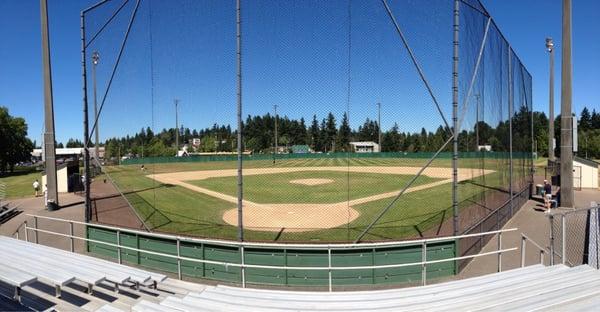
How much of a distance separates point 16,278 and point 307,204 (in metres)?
11.3

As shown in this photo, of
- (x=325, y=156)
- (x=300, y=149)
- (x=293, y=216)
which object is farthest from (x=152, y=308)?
(x=293, y=216)

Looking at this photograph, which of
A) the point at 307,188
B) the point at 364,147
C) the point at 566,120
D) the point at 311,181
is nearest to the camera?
the point at 364,147

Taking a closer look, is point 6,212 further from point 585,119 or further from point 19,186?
point 585,119

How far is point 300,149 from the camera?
7.36m

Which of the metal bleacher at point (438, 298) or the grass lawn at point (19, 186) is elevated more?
the metal bleacher at point (438, 298)

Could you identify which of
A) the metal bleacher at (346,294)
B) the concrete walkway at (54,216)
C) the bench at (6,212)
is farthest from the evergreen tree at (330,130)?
the bench at (6,212)

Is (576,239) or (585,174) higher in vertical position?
(585,174)

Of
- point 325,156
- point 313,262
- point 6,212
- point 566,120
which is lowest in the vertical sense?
point 6,212

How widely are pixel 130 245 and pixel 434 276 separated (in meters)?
5.90

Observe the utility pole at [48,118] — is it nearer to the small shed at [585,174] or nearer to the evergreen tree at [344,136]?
the evergreen tree at [344,136]

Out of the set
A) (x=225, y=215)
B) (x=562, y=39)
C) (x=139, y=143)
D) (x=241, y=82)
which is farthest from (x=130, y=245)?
(x=562, y=39)

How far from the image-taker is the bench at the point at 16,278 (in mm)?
4531

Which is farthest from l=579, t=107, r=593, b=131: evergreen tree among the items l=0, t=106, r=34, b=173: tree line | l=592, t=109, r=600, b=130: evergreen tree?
l=0, t=106, r=34, b=173: tree line

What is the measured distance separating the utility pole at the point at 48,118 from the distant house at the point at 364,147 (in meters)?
14.2
